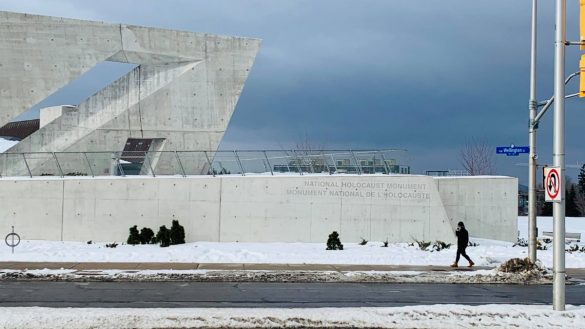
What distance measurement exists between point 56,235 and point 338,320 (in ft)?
72.2

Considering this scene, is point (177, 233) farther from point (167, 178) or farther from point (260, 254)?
point (260, 254)

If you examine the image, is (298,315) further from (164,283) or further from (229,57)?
(229,57)

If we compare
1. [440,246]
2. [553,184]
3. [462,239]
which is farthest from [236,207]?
[553,184]

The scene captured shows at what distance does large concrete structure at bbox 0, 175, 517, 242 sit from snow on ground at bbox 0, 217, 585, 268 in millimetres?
998

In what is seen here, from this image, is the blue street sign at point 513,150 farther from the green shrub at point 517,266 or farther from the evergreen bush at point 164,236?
the evergreen bush at point 164,236

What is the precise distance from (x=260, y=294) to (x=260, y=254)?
995 centimetres

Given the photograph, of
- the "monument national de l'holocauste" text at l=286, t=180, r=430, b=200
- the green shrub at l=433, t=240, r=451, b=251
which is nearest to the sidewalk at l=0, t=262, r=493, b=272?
the green shrub at l=433, t=240, r=451, b=251

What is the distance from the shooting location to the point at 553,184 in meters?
12.2

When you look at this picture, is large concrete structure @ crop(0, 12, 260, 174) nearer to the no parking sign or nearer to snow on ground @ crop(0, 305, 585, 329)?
snow on ground @ crop(0, 305, 585, 329)

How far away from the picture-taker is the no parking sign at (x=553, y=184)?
12000 millimetres

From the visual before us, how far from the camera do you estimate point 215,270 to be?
2133 cm

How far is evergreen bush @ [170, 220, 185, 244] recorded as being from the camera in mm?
28938

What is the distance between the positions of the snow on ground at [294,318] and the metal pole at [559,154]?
1.59ft

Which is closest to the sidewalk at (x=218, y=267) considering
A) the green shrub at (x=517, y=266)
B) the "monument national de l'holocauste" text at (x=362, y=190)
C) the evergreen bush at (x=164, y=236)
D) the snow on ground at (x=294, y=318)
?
the green shrub at (x=517, y=266)
